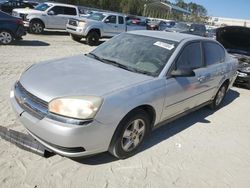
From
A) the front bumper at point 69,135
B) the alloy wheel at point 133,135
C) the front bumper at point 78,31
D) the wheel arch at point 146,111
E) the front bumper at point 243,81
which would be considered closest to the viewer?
the front bumper at point 69,135

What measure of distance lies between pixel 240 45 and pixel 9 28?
8.86m

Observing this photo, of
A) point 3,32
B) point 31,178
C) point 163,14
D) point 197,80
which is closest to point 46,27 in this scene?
point 3,32

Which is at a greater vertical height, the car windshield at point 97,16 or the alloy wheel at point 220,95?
the car windshield at point 97,16

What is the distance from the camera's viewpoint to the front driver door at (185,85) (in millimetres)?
4367

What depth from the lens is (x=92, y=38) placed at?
51.2 feet

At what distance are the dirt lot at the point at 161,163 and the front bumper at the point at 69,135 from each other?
1.10 feet

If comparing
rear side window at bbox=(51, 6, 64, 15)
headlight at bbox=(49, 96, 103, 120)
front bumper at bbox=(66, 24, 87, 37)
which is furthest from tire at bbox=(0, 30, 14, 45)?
headlight at bbox=(49, 96, 103, 120)

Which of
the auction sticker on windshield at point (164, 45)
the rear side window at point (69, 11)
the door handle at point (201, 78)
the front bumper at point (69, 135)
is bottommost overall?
the front bumper at point (69, 135)

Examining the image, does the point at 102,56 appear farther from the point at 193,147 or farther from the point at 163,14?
the point at 163,14

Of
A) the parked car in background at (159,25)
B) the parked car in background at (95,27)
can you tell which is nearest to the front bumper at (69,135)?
the parked car in background at (95,27)

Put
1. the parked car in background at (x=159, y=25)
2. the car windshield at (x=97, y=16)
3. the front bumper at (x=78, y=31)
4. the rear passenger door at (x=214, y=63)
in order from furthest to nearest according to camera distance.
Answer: the parked car in background at (x=159, y=25)
the car windshield at (x=97, y=16)
the front bumper at (x=78, y=31)
the rear passenger door at (x=214, y=63)

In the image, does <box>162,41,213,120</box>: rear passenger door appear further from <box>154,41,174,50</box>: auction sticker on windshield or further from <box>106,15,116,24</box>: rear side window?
<box>106,15,116,24</box>: rear side window

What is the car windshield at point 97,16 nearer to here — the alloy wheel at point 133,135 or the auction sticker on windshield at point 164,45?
the auction sticker on windshield at point 164,45

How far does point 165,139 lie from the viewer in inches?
188
